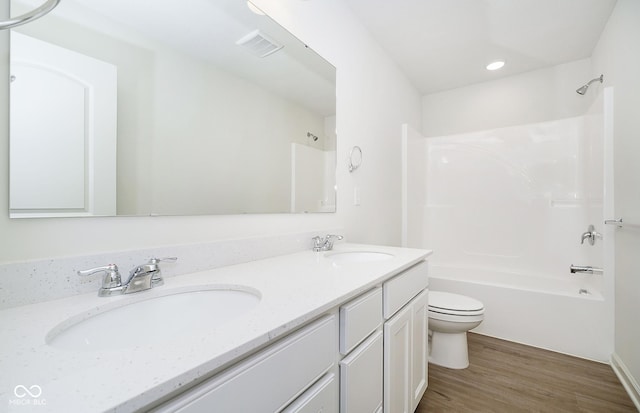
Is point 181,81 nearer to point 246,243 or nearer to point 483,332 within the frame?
point 246,243

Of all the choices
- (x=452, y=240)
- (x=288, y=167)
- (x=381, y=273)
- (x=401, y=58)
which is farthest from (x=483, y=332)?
(x=401, y=58)

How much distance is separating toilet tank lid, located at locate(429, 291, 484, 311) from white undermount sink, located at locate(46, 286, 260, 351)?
150 cm

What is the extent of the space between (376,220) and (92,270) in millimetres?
1797

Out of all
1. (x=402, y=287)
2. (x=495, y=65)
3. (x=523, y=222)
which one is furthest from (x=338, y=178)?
(x=523, y=222)

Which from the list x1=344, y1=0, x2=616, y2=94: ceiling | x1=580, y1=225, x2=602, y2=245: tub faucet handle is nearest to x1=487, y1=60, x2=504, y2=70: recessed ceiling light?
x1=344, y1=0, x2=616, y2=94: ceiling

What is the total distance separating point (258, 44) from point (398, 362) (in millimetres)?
1526

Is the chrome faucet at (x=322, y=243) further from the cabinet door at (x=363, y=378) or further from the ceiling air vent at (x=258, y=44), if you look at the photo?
the ceiling air vent at (x=258, y=44)

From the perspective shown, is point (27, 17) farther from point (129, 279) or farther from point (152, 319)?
point (152, 319)

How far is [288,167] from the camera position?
141 cm

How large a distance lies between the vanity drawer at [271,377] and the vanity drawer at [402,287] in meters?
0.36

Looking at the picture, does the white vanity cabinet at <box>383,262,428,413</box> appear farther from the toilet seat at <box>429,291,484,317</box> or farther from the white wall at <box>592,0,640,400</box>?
the white wall at <box>592,0,640,400</box>

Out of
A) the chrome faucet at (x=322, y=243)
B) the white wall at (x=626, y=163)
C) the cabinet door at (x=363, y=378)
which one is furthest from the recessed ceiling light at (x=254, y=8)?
the white wall at (x=626, y=163)

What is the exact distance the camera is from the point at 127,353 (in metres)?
0.43

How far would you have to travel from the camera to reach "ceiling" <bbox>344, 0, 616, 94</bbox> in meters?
1.79
